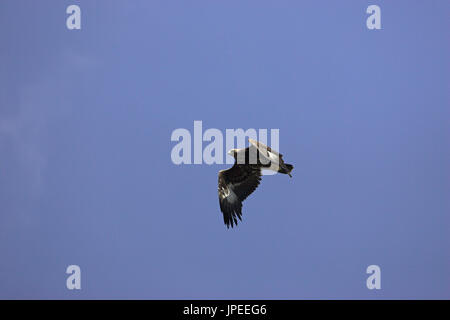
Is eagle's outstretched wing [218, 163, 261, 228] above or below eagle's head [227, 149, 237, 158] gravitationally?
below

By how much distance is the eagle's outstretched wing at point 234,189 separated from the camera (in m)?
18.8

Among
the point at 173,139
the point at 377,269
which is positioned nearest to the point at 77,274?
the point at 173,139

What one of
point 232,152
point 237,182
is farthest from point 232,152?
point 237,182

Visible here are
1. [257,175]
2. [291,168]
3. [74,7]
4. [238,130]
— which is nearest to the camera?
[291,168]

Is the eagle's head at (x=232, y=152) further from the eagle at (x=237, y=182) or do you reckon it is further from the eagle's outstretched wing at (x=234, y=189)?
the eagle's outstretched wing at (x=234, y=189)

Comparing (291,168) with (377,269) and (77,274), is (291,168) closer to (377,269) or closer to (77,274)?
(377,269)

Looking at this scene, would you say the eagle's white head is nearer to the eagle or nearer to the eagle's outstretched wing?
the eagle

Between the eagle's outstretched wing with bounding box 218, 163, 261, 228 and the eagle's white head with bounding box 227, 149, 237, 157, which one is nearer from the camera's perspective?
the eagle's white head with bounding box 227, 149, 237, 157

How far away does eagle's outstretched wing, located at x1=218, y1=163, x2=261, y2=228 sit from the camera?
18.8 meters

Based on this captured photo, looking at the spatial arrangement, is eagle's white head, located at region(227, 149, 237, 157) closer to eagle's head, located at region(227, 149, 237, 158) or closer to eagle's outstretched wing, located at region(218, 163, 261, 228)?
eagle's head, located at region(227, 149, 237, 158)

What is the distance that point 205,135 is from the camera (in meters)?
19.5

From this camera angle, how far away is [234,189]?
19.0m

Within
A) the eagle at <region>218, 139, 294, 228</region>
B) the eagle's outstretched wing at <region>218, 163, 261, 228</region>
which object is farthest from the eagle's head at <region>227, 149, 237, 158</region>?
the eagle's outstretched wing at <region>218, 163, 261, 228</region>
